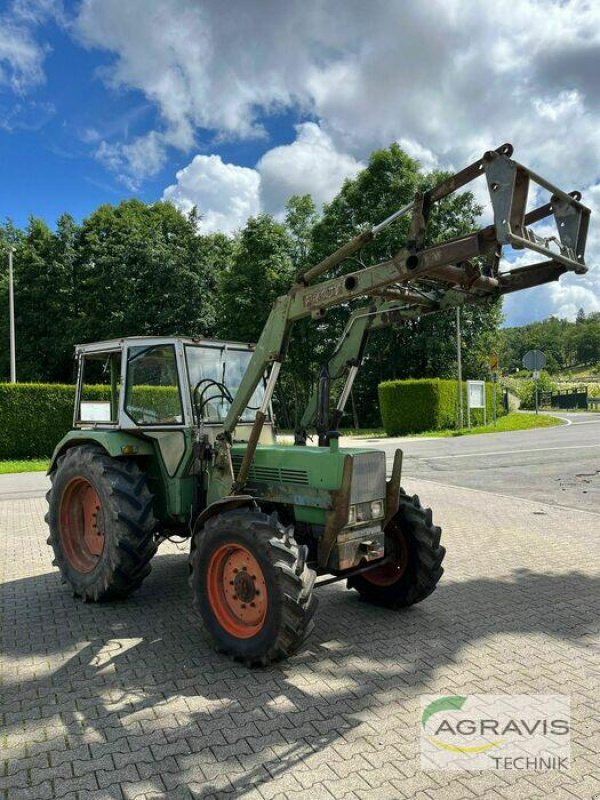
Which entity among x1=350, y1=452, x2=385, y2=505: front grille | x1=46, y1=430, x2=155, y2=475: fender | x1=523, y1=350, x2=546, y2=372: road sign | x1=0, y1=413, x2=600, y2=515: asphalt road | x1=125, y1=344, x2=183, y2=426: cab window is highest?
x1=523, y1=350, x2=546, y2=372: road sign

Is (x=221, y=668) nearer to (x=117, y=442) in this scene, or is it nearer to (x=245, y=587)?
(x=245, y=587)

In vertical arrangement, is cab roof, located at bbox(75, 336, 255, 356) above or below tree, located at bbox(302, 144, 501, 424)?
below

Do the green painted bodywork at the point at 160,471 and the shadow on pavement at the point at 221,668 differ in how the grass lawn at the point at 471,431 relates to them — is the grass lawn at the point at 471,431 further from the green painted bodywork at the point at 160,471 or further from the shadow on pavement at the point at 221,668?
the green painted bodywork at the point at 160,471

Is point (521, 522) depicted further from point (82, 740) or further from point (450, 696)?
point (82, 740)

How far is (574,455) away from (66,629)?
46.5 ft

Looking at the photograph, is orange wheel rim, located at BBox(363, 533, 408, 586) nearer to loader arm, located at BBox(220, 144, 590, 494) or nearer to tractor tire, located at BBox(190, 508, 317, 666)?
tractor tire, located at BBox(190, 508, 317, 666)

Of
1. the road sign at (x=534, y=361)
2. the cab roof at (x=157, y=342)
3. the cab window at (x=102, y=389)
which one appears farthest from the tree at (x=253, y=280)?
the cab roof at (x=157, y=342)

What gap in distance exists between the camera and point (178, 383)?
510 centimetres

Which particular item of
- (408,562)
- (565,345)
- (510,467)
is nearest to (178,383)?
(408,562)

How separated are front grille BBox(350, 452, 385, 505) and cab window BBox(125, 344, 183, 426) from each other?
164 centimetres

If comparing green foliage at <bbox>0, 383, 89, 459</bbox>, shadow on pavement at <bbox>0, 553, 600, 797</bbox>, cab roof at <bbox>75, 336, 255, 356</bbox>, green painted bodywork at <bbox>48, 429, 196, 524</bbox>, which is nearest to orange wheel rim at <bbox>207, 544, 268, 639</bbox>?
shadow on pavement at <bbox>0, 553, 600, 797</bbox>

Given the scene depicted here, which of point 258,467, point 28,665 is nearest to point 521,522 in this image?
point 258,467

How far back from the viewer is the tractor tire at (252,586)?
3672 mm

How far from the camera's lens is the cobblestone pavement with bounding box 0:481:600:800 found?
2.74 m
